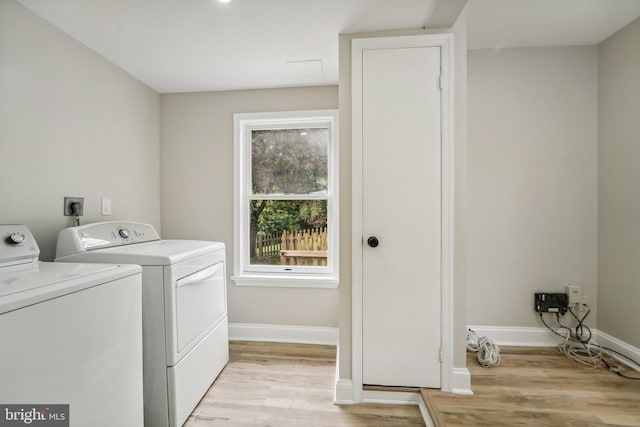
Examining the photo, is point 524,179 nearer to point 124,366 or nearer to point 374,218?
point 374,218

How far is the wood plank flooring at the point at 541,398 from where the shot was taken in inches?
54.8

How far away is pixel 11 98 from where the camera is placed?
1.40 m

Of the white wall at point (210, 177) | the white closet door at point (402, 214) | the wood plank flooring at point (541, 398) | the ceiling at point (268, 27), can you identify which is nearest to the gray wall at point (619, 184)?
the ceiling at point (268, 27)

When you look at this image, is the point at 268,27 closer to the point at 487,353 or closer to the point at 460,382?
the point at 460,382

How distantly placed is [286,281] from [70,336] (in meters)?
1.63

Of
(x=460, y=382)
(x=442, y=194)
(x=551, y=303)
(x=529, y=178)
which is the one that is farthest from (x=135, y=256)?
(x=551, y=303)

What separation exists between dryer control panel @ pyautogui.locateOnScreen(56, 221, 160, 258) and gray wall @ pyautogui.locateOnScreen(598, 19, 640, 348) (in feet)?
10.7

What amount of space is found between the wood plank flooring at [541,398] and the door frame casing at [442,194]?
183mm

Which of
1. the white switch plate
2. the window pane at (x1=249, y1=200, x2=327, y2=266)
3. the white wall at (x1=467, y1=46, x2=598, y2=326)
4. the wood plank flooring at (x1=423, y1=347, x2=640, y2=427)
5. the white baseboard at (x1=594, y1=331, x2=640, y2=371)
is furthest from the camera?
the window pane at (x1=249, y1=200, x2=327, y2=266)

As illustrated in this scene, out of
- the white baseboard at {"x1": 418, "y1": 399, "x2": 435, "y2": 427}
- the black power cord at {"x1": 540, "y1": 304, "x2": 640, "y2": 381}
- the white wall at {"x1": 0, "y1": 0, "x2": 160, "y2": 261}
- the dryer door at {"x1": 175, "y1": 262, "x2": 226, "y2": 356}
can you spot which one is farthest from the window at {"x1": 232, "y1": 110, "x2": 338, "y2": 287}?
the black power cord at {"x1": 540, "y1": 304, "x2": 640, "y2": 381}

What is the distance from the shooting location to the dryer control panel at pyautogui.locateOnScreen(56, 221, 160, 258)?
151cm

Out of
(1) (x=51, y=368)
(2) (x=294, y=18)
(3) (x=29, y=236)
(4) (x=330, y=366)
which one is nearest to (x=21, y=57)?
(3) (x=29, y=236)

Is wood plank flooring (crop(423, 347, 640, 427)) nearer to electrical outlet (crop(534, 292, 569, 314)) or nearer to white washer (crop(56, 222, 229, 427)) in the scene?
electrical outlet (crop(534, 292, 569, 314))

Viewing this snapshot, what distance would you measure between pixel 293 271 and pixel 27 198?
1.77 metres
